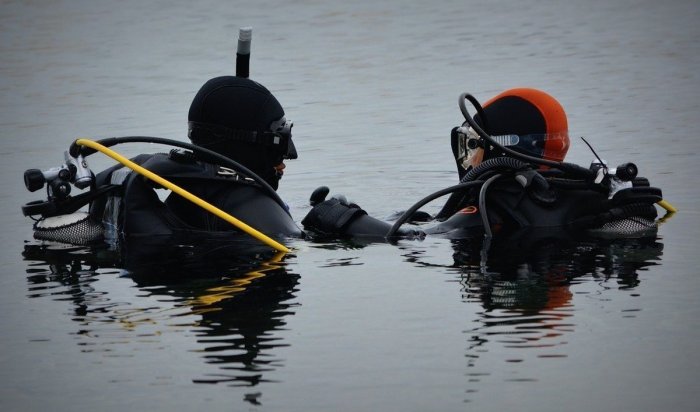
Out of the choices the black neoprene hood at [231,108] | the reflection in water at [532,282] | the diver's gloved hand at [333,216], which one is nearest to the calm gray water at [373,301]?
the reflection in water at [532,282]

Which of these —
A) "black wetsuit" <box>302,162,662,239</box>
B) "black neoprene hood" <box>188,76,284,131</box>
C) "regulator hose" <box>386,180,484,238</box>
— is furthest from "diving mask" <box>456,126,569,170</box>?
"black neoprene hood" <box>188,76,284,131</box>

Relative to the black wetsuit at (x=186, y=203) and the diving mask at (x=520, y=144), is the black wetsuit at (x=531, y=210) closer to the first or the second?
the diving mask at (x=520, y=144)

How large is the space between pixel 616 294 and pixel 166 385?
2.39 m

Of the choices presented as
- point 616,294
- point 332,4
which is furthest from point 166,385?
point 332,4

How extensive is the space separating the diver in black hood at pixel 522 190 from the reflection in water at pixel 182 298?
0.72 meters

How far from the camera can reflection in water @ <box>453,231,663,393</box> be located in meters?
6.16

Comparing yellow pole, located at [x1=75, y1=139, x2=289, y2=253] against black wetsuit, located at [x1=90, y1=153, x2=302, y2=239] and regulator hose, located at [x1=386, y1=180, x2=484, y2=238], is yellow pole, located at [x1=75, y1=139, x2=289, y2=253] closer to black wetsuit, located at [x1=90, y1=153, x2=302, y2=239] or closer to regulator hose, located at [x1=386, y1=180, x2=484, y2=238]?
black wetsuit, located at [x1=90, y1=153, x2=302, y2=239]

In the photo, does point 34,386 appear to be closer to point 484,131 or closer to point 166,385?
point 166,385

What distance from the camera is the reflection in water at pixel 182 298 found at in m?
6.24

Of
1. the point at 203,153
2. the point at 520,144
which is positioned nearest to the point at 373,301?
the point at 203,153

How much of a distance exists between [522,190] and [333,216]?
1.10 m

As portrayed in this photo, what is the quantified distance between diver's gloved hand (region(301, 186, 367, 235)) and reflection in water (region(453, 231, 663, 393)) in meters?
0.63

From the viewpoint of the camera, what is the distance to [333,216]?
27.6 feet

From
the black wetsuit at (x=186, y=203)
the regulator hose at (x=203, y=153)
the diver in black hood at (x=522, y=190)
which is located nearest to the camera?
the regulator hose at (x=203, y=153)
